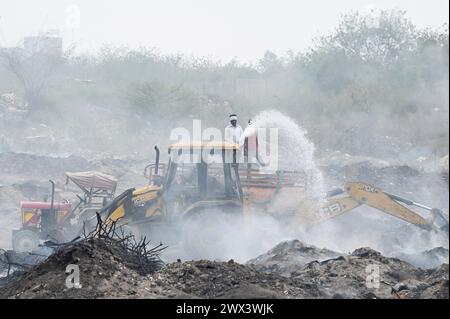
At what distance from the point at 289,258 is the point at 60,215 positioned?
6.64 meters

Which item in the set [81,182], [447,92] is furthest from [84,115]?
[447,92]

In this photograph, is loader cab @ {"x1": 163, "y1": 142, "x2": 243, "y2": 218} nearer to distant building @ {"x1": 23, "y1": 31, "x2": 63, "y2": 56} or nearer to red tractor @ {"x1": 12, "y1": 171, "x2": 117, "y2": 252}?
red tractor @ {"x1": 12, "y1": 171, "x2": 117, "y2": 252}

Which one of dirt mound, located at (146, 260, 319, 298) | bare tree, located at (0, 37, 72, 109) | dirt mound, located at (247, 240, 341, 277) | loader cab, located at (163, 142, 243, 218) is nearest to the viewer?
dirt mound, located at (146, 260, 319, 298)

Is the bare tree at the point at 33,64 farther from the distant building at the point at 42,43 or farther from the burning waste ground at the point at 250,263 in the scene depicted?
the burning waste ground at the point at 250,263

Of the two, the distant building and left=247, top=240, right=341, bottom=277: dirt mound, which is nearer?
left=247, top=240, right=341, bottom=277: dirt mound

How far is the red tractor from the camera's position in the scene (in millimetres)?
14867

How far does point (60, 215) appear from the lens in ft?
50.6

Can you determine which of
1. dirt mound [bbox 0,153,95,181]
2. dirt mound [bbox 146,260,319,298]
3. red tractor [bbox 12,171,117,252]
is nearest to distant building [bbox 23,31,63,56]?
dirt mound [bbox 0,153,95,181]

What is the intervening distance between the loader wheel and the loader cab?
12.7ft

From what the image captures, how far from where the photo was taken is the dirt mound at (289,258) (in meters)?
10.1

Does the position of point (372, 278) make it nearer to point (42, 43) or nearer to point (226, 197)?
point (226, 197)

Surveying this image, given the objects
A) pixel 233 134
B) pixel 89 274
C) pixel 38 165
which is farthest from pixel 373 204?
pixel 38 165

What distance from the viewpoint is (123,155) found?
28.9 m
